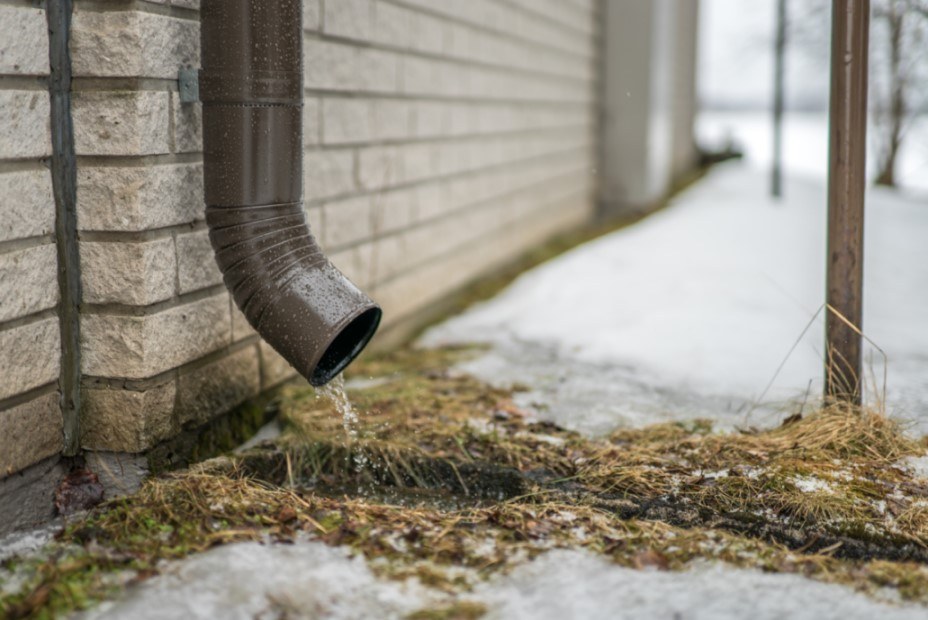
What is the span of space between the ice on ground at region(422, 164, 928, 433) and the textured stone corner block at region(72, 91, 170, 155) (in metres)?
1.96

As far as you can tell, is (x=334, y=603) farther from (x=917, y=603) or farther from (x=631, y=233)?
(x=631, y=233)

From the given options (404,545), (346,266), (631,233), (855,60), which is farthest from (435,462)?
(631,233)

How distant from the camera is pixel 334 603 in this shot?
2242 millimetres

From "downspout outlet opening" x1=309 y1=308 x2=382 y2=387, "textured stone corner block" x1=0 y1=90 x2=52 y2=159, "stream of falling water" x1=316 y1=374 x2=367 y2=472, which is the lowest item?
"stream of falling water" x1=316 y1=374 x2=367 y2=472

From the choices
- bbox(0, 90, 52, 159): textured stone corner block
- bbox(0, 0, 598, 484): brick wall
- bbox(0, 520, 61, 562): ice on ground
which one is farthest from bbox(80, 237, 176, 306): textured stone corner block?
bbox(0, 520, 61, 562): ice on ground

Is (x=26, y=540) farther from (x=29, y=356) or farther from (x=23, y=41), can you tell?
(x=23, y=41)

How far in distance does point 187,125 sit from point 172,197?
250 mm

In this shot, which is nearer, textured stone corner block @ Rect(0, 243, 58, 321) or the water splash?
textured stone corner block @ Rect(0, 243, 58, 321)

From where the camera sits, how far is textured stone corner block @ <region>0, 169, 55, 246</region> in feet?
8.60

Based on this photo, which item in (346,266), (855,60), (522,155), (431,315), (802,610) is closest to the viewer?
(802,610)

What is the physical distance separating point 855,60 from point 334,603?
2.55 metres

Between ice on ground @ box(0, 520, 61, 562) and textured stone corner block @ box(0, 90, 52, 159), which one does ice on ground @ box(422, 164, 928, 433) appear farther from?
textured stone corner block @ box(0, 90, 52, 159)

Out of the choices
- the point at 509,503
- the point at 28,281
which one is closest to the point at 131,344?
the point at 28,281

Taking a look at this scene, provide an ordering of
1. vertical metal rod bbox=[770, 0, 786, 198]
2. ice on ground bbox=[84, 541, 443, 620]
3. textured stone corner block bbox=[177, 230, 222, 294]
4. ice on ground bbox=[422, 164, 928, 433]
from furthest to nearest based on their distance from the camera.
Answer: vertical metal rod bbox=[770, 0, 786, 198] < ice on ground bbox=[422, 164, 928, 433] < textured stone corner block bbox=[177, 230, 222, 294] < ice on ground bbox=[84, 541, 443, 620]
